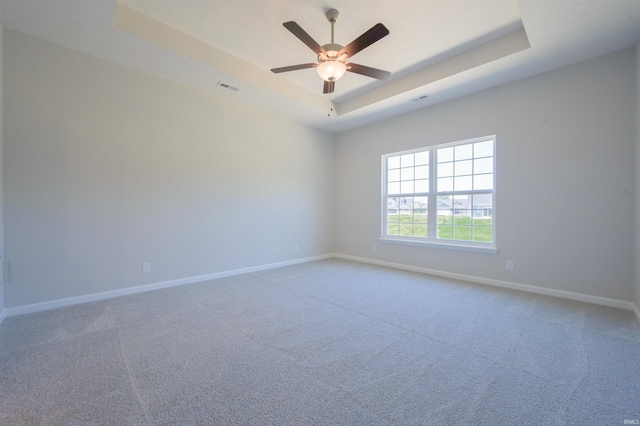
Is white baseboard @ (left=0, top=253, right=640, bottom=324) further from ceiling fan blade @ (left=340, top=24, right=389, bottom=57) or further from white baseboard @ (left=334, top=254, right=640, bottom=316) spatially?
ceiling fan blade @ (left=340, top=24, right=389, bottom=57)

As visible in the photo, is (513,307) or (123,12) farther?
(513,307)

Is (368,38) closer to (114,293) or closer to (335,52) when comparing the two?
(335,52)

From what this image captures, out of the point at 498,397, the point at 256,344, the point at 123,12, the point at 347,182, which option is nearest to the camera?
the point at 498,397

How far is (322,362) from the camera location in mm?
1869

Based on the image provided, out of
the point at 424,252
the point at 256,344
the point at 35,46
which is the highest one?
the point at 35,46

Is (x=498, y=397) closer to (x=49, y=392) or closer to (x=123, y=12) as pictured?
(x=49, y=392)

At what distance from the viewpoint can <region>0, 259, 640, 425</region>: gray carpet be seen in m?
1.41

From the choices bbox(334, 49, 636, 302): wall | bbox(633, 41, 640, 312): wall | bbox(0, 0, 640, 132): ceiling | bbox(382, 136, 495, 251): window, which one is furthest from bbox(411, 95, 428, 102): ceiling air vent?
bbox(633, 41, 640, 312): wall

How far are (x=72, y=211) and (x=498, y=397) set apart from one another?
4.24 m

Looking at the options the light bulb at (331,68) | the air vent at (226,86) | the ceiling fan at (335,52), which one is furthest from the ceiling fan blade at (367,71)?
the air vent at (226,86)

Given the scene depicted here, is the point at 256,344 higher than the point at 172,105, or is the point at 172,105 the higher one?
the point at 172,105

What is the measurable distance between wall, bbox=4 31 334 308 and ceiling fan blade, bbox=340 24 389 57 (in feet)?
8.25

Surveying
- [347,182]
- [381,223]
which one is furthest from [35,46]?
[381,223]

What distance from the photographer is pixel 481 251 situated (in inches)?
151
